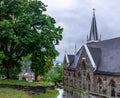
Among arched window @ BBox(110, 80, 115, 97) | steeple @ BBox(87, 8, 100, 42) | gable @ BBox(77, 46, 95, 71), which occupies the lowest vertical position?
arched window @ BBox(110, 80, 115, 97)

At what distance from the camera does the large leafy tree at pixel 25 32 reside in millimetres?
30016

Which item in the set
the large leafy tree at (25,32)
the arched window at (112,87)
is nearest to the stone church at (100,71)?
the arched window at (112,87)

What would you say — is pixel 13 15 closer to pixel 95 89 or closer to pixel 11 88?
pixel 11 88

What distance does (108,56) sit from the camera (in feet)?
125

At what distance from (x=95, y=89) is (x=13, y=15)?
626 inches

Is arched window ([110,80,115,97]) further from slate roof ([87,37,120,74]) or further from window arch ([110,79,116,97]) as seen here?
slate roof ([87,37,120,74])

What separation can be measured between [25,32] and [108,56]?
551 inches

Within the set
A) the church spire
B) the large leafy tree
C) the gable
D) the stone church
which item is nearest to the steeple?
the church spire

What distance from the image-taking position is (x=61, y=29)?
3500 centimetres

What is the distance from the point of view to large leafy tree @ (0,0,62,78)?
3002 cm

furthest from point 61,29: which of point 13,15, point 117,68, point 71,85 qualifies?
point 71,85

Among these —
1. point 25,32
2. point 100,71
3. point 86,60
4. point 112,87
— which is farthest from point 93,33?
point 25,32

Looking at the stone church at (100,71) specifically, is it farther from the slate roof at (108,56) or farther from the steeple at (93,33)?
the steeple at (93,33)

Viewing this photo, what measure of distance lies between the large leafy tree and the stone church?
780cm
